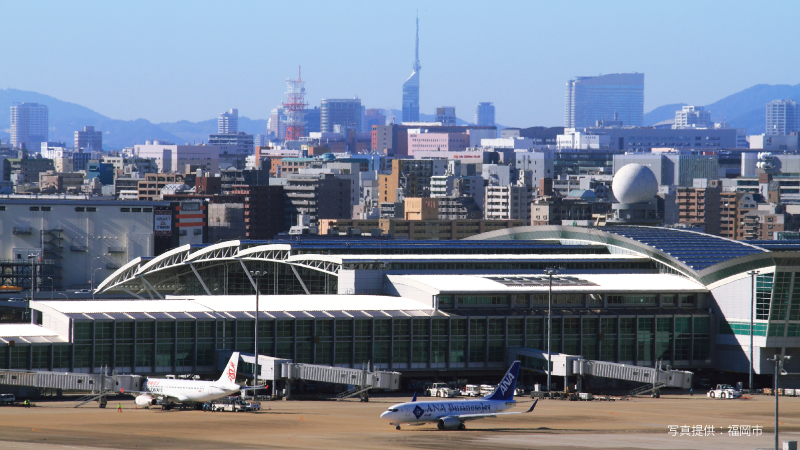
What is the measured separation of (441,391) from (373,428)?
2326cm

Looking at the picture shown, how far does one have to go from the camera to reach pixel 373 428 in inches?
3445

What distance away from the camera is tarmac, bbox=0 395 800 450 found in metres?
79.9

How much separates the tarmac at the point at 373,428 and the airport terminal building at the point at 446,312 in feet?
24.7

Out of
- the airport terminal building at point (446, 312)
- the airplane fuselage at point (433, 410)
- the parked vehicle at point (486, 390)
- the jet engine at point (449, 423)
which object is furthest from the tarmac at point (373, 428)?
the airport terminal building at point (446, 312)

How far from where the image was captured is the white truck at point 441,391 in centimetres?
10964

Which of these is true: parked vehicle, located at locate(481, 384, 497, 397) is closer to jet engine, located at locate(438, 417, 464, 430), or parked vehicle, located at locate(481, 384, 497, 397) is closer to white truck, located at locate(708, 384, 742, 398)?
white truck, located at locate(708, 384, 742, 398)

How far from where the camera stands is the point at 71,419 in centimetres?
9069

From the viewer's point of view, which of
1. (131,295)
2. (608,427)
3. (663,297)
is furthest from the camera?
(131,295)

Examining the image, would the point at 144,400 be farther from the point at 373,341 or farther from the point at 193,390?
the point at 373,341

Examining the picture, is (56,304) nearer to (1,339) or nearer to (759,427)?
(1,339)

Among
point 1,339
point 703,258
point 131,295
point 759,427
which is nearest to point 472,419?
point 759,427

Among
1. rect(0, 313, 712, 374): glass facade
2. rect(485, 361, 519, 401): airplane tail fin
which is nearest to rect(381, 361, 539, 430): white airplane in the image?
rect(485, 361, 519, 401): airplane tail fin

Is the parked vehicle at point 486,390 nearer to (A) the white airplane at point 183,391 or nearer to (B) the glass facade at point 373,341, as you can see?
(B) the glass facade at point 373,341

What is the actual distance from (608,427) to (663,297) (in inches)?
1483
